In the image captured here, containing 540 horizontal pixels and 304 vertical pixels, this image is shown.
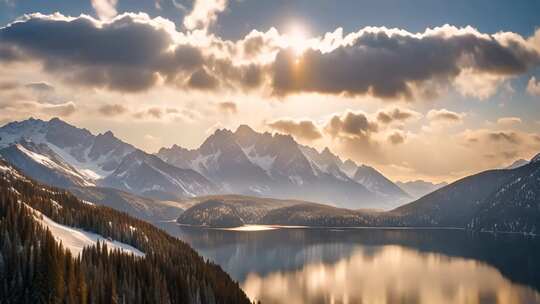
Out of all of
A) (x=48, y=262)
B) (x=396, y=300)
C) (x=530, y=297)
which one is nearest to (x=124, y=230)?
(x=48, y=262)

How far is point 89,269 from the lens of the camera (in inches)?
4424

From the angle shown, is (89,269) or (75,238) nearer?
(89,269)

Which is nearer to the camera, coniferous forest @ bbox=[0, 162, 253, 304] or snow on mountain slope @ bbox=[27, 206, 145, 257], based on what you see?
coniferous forest @ bbox=[0, 162, 253, 304]

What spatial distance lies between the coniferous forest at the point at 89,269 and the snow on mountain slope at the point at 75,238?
3.91 meters

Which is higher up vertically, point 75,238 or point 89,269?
point 75,238

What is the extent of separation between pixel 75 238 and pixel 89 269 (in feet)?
105

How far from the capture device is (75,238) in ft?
462

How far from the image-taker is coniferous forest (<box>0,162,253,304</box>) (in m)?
101

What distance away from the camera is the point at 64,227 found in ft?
497

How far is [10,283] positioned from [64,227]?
50.4m

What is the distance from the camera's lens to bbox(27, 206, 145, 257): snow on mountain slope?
13238 centimetres

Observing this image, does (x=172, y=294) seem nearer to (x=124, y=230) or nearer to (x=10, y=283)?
(x=10, y=283)

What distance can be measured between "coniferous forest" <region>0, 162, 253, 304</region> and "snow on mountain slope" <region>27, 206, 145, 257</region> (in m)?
3.91

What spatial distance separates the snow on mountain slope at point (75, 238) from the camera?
434 feet
